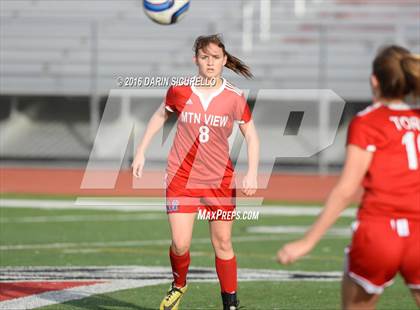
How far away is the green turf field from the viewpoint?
9.27 metres

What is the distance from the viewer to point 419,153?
5402mm

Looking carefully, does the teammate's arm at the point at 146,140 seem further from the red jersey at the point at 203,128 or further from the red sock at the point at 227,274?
the red sock at the point at 227,274

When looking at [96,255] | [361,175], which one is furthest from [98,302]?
[361,175]

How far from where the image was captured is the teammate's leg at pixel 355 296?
17.5ft

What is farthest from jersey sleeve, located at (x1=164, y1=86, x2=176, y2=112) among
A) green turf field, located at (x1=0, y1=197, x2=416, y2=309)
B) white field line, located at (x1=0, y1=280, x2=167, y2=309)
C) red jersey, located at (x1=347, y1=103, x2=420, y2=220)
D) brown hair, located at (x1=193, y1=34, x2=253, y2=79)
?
red jersey, located at (x1=347, y1=103, x2=420, y2=220)

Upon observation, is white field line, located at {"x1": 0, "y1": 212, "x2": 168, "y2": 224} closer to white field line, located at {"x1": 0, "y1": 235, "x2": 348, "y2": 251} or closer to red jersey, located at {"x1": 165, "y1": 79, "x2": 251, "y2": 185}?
white field line, located at {"x1": 0, "y1": 235, "x2": 348, "y2": 251}

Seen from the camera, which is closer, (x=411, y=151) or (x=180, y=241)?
(x=411, y=151)

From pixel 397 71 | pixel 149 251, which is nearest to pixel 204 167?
pixel 397 71

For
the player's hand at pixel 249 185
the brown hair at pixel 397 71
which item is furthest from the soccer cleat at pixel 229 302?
the brown hair at pixel 397 71

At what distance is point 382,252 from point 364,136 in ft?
1.91

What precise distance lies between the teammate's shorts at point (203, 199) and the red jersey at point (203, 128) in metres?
0.07

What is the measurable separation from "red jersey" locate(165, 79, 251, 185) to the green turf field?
1294 mm

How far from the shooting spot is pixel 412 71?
5281 millimetres

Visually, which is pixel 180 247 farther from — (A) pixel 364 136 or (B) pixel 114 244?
(B) pixel 114 244
